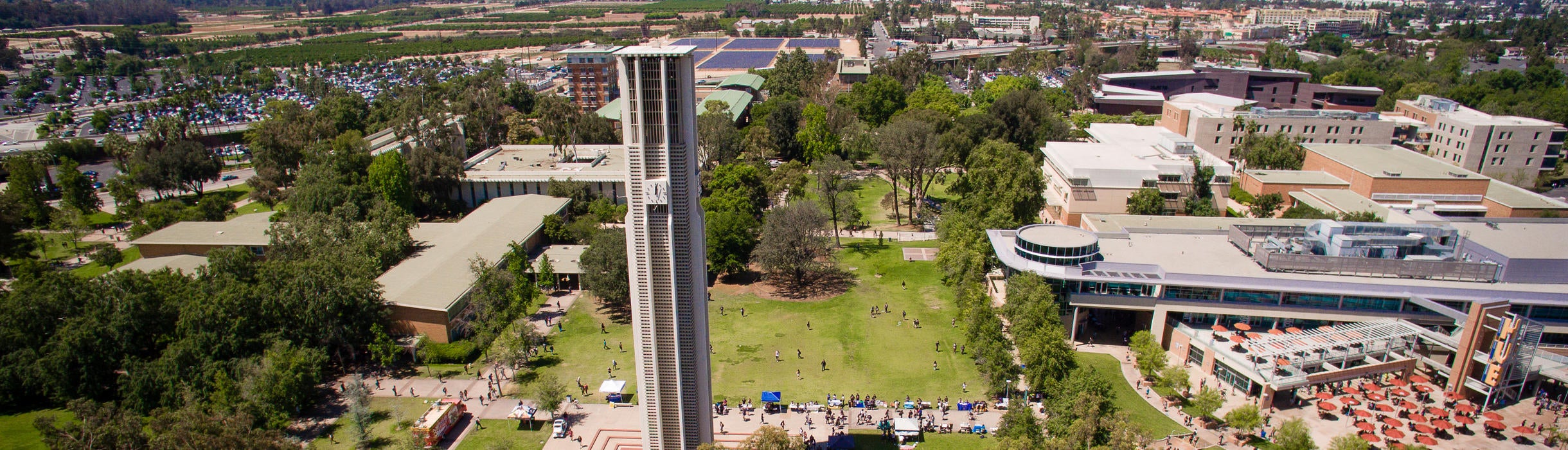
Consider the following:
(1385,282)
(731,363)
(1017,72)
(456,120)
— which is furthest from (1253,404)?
(1017,72)

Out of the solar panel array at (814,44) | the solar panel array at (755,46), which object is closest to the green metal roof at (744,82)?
the solar panel array at (814,44)

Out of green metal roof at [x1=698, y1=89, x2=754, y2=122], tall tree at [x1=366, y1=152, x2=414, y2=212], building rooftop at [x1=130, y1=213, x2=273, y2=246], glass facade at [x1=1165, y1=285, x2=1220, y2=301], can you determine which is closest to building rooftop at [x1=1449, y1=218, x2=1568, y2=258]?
glass facade at [x1=1165, y1=285, x2=1220, y2=301]

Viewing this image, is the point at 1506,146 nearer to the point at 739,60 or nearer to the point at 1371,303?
the point at 1371,303

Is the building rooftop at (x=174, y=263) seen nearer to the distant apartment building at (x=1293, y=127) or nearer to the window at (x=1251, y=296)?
the window at (x=1251, y=296)

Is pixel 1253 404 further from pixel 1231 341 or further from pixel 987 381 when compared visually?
pixel 987 381

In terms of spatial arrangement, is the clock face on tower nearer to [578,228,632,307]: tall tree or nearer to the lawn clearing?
the lawn clearing
